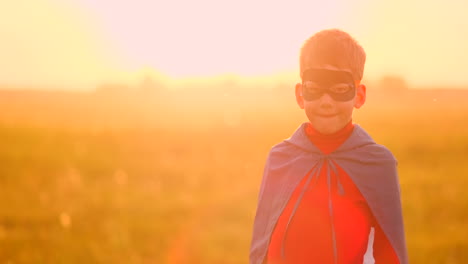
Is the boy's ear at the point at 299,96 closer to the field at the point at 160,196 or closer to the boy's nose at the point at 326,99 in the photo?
the boy's nose at the point at 326,99

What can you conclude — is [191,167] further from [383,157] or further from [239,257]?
[383,157]

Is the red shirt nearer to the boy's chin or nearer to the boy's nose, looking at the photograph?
the boy's chin

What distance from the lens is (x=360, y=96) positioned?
2.36m

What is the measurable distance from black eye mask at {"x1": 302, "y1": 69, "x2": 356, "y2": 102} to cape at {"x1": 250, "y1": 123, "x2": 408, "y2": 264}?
0.20m

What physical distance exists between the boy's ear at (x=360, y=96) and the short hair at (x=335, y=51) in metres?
0.05

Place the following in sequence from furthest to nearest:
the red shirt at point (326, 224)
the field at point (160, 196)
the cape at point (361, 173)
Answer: the field at point (160, 196) → the cape at point (361, 173) → the red shirt at point (326, 224)

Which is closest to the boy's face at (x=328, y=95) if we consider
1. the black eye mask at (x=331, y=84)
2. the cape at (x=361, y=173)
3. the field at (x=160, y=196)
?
the black eye mask at (x=331, y=84)

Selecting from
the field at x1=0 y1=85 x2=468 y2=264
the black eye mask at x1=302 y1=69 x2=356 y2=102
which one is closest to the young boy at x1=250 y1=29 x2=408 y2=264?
the black eye mask at x1=302 y1=69 x2=356 y2=102

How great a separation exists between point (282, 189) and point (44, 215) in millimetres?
8924

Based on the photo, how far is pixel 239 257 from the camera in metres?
8.11

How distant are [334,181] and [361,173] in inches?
5.0

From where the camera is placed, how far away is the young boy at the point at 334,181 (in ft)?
7.40

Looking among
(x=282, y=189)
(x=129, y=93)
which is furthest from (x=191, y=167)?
(x=129, y=93)

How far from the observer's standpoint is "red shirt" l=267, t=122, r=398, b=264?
2232 mm
